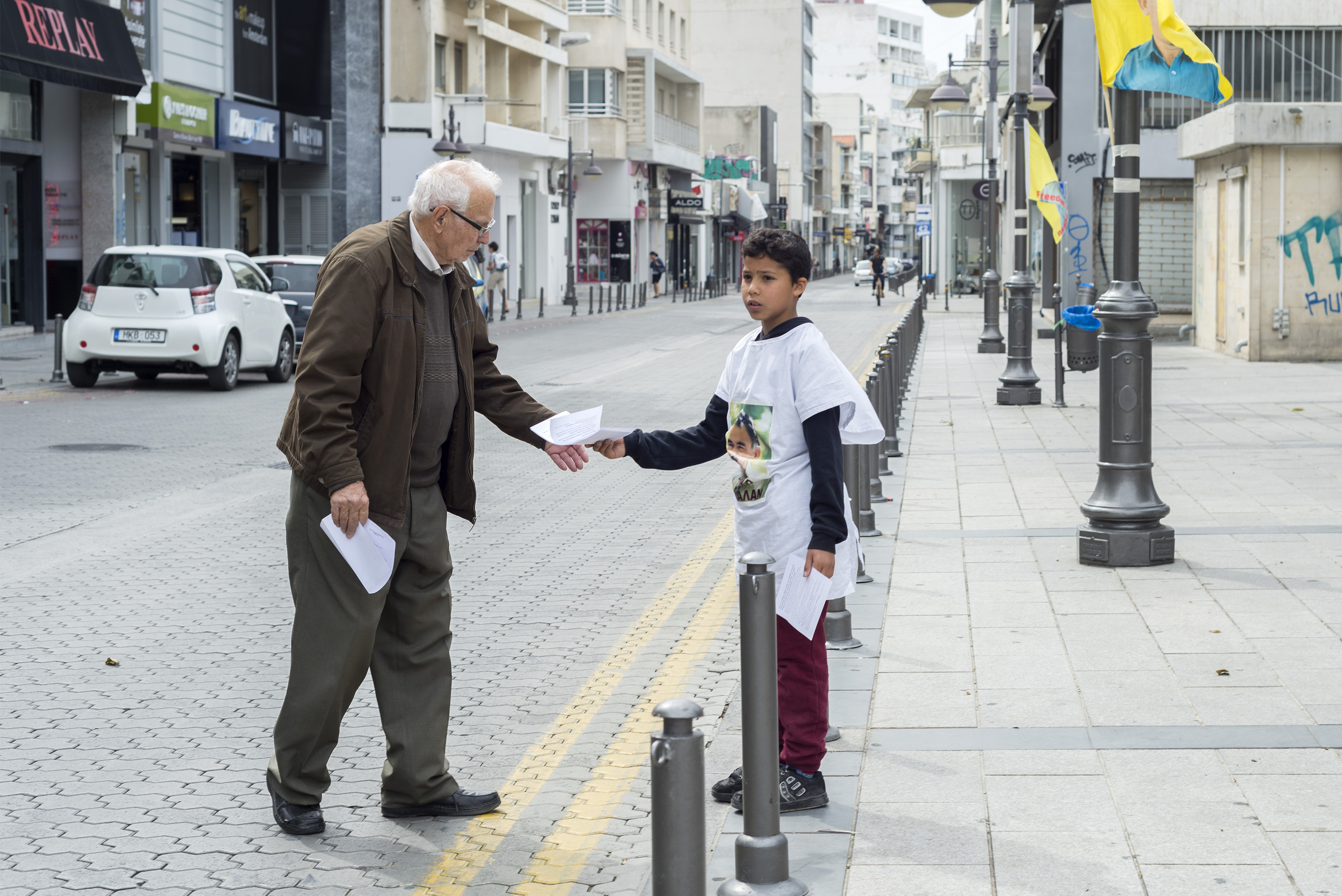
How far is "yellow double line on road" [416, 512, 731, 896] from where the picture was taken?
418 centimetres

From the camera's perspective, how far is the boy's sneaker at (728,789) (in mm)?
4617

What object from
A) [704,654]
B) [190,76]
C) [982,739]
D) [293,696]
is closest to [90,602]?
[704,654]

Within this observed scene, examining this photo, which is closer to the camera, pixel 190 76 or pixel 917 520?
pixel 917 520

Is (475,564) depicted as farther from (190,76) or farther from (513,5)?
(513,5)

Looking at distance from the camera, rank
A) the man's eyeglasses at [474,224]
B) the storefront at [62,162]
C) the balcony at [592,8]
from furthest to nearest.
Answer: the balcony at [592,8] → the storefront at [62,162] → the man's eyeglasses at [474,224]

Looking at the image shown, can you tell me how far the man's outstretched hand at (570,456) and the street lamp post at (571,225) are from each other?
3673cm

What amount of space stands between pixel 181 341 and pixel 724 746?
47.6 feet

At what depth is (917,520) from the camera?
9703 mm

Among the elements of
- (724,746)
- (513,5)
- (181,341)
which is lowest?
(724,746)

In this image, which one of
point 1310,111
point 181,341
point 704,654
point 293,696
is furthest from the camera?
point 1310,111

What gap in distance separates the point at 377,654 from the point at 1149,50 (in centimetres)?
587

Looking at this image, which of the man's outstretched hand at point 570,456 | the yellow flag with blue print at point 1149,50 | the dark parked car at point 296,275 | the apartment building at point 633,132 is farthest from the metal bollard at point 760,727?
the apartment building at point 633,132

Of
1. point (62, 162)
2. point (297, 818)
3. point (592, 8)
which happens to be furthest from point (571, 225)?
point (297, 818)

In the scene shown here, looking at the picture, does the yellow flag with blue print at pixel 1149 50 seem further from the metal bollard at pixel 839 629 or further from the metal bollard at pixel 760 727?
the metal bollard at pixel 760 727
